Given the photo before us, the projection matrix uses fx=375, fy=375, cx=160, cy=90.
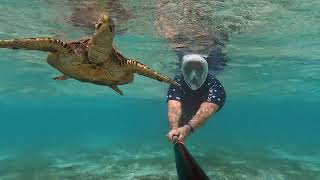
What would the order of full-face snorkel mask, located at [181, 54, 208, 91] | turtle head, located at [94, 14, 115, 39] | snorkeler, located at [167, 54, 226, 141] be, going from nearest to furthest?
turtle head, located at [94, 14, 115, 39] → snorkeler, located at [167, 54, 226, 141] → full-face snorkel mask, located at [181, 54, 208, 91]

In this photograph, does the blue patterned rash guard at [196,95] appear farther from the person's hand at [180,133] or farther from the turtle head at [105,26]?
the turtle head at [105,26]

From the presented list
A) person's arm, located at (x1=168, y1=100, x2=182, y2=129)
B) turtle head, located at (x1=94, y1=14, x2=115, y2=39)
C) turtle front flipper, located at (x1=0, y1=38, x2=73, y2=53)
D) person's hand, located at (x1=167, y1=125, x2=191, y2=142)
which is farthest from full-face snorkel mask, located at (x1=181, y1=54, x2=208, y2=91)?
turtle head, located at (x1=94, y1=14, x2=115, y2=39)

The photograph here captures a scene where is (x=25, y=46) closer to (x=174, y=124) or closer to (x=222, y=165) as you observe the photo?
(x=174, y=124)

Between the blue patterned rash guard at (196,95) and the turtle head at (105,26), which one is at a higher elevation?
the turtle head at (105,26)

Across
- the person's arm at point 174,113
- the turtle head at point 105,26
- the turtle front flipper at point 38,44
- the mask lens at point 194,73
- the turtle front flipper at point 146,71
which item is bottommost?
the person's arm at point 174,113

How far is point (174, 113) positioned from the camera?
8.74 m

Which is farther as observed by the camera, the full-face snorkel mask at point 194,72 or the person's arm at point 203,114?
the full-face snorkel mask at point 194,72

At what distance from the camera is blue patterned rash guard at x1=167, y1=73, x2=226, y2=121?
30.4ft

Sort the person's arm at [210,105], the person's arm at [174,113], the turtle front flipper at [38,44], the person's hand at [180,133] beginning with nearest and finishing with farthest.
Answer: the turtle front flipper at [38,44]
the person's hand at [180,133]
the person's arm at [210,105]
the person's arm at [174,113]

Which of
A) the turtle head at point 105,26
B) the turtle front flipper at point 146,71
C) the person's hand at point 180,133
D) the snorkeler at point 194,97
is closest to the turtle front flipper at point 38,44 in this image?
the turtle head at point 105,26

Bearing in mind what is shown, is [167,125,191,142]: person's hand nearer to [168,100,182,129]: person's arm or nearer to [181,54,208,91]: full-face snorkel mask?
[168,100,182,129]: person's arm

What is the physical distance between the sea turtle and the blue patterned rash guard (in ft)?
6.69

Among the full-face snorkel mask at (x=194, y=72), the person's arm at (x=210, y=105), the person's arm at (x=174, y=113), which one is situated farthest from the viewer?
the full-face snorkel mask at (x=194, y=72)

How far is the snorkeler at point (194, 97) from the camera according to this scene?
845 centimetres
